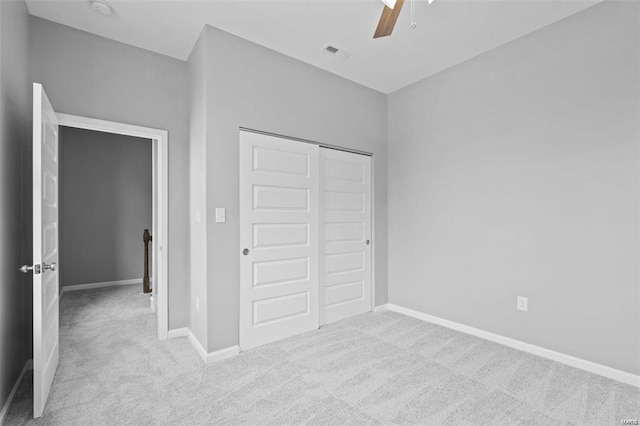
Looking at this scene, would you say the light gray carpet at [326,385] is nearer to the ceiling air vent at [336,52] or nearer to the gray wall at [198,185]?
the gray wall at [198,185]

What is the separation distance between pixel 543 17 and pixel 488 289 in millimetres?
2420

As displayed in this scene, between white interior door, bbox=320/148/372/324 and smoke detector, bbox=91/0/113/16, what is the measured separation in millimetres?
2155

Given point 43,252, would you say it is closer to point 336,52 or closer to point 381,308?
point 336,52

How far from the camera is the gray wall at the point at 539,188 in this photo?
2.32 metres

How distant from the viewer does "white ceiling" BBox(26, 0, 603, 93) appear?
241 centimetres

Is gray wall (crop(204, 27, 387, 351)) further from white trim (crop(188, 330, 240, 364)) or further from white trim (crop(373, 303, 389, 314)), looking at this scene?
white trim (crop(373, 303, 389, 314))

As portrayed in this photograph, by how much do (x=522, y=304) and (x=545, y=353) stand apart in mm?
415

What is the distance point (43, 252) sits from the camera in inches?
76.4

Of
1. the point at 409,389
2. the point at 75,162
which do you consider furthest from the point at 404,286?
the point at 75,162

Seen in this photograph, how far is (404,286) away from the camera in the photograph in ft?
12.8

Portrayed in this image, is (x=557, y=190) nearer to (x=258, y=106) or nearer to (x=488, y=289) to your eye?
(x=488, y=289)

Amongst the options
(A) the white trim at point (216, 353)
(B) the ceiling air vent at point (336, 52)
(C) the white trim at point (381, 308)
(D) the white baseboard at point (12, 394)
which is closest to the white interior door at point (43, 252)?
(D) the white baseboard at point (12, 394)

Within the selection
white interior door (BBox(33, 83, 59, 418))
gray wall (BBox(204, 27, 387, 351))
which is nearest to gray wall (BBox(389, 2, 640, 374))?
gray wall (BBox(204, 27, 387, 351))

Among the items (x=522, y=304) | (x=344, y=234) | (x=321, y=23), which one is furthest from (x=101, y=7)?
(x=522, y=304)
